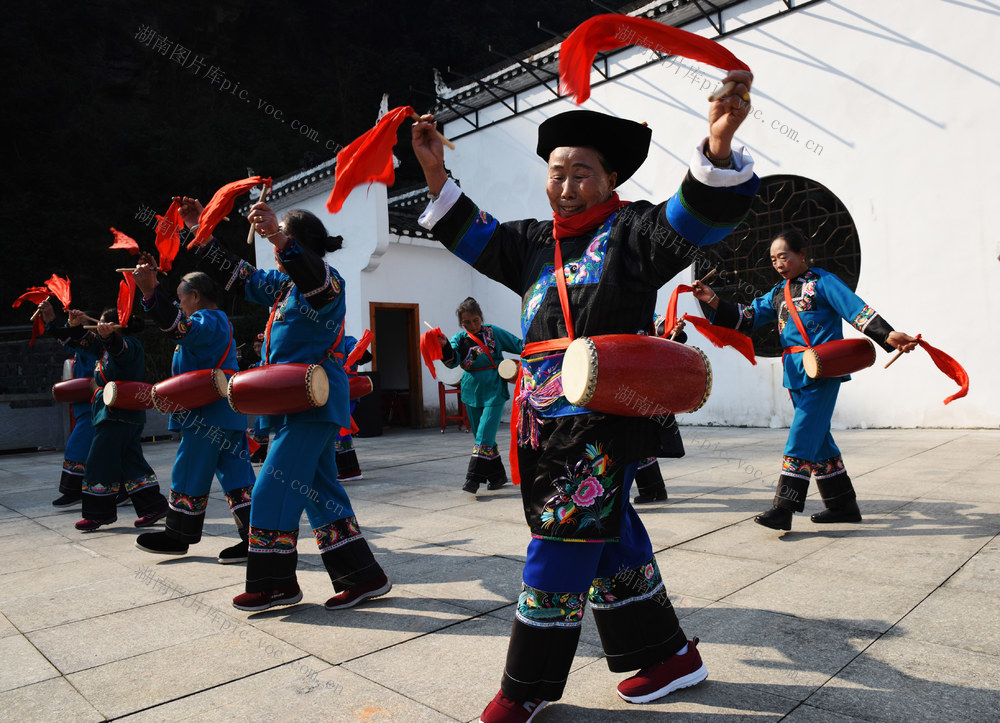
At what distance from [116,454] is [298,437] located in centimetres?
254

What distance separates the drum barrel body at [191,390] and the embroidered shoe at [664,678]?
8.05 feet

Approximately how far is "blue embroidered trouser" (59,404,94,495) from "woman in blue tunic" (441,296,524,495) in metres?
2.78

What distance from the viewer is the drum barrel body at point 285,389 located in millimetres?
2771

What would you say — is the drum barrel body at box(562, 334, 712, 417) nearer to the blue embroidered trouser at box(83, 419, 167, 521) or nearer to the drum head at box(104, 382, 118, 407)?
the drum head at box(104, 382, 118, 407)

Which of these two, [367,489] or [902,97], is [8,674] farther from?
[902,97]

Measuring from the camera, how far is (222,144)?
18.4 meters

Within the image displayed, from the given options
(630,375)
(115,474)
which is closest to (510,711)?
(630,375)

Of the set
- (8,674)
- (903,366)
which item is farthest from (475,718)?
(903,366)

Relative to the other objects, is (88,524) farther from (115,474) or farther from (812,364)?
(812,364)

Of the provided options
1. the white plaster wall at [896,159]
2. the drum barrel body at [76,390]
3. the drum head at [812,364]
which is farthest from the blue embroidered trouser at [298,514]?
the white plaster wall at [896,159]

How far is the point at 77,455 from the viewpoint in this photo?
5430 mm

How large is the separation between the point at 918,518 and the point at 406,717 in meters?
3.14

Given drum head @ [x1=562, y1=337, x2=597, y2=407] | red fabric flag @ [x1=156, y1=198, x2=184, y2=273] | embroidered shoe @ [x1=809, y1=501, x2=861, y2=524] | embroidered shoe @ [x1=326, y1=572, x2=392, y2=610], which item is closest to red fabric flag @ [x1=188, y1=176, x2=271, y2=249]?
red fabric flag @ [x1=156, y1=198, x2=184, y2=273]

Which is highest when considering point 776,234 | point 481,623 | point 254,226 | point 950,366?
point 776,234
